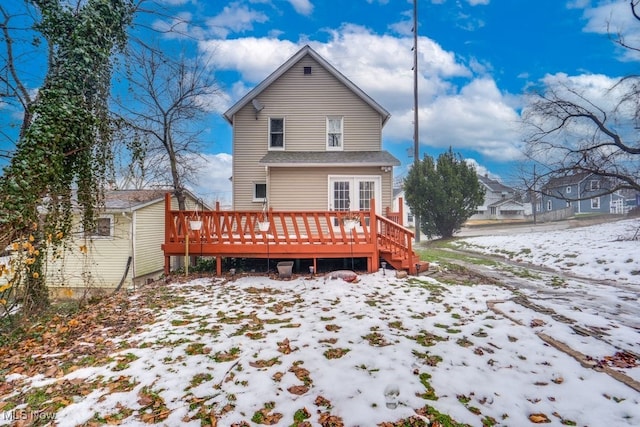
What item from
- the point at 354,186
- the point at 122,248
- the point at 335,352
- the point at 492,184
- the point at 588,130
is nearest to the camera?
the point at 335,352

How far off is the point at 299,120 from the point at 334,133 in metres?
1.47

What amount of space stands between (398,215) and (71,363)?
841 centimetres

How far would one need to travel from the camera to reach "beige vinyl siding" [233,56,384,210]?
452 inches

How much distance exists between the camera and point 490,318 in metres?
4.14

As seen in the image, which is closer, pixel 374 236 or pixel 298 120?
pixel 374 236

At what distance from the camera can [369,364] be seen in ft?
9.48

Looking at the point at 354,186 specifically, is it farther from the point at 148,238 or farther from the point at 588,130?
the point at 148,238

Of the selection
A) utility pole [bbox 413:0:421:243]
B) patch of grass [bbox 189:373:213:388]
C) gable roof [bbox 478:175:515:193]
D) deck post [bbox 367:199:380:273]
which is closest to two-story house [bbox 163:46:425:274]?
deck post [bbox 367:199:380:273]

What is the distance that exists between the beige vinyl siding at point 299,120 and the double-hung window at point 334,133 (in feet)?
0.55

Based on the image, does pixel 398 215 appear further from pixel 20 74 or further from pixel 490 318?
pixel 20 74

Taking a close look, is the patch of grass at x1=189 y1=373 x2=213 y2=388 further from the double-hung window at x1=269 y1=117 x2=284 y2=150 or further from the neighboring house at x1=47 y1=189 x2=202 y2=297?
the neighboring house at x1=47 y1=189 x2=202 y2=297

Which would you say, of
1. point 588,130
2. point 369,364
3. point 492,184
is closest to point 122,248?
point 369,364

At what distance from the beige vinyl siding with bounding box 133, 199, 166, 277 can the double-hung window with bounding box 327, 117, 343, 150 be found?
857cm

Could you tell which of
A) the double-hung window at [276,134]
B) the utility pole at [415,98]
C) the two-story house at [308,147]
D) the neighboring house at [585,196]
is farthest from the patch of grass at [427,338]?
the utility pole at [415,98]
